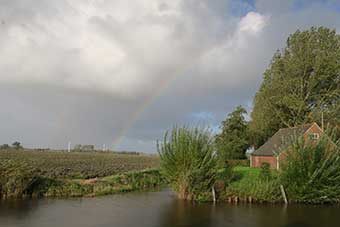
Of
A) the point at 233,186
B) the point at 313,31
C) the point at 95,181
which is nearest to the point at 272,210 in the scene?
the point at 233,186

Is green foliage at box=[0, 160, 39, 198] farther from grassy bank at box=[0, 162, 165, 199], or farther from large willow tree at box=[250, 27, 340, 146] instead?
large willow tree at box=[250, 27, 340, 146]

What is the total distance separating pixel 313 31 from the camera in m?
48.9

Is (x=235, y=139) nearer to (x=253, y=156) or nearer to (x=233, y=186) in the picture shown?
(x=253, y=156)

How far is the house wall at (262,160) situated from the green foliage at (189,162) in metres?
16.6

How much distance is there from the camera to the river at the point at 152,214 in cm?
1869

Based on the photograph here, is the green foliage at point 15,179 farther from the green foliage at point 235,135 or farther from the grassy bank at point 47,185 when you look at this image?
the green foliage at point 235,135

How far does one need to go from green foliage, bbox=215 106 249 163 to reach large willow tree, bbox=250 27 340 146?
2.52 m

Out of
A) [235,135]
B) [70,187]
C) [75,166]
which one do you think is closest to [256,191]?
[70,187]

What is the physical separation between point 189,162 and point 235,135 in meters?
25.9

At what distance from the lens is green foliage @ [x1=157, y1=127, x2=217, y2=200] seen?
86.6 feet

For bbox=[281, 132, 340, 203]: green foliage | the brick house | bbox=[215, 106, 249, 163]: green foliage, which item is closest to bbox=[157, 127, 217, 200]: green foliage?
bbox=[281, 132, 340, 203]: green foliage

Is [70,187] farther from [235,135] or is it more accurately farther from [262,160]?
[235,135]

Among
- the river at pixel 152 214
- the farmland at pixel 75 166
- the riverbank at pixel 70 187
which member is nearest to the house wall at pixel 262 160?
the farmland at pixel 75 166

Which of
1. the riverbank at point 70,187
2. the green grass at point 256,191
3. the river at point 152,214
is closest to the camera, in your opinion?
the river at point 152,214
